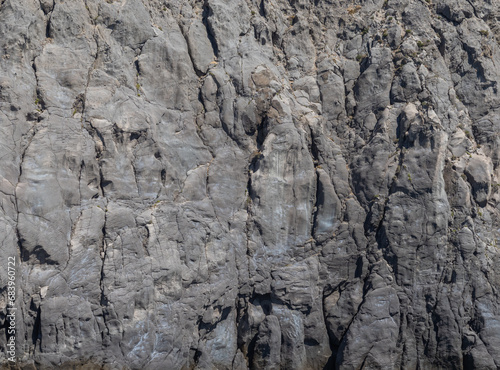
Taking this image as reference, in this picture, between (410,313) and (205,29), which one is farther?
(205,29)

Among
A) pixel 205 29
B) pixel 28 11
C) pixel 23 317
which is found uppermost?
pixel 205 29

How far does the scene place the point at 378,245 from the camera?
60.2ft

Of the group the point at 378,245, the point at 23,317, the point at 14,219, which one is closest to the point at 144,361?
the point at 23,317

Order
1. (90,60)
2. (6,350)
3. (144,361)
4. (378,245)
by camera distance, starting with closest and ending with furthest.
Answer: (6,350), (144,361), (90,60), (378,245)

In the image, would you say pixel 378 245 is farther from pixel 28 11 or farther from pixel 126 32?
pixel 28 11

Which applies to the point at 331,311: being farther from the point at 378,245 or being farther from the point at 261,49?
the point at 261,49

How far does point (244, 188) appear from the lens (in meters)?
18.0

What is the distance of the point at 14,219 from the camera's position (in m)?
14.9

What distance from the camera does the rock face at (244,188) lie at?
15477 mm

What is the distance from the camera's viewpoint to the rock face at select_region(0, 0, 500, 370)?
15.5 m

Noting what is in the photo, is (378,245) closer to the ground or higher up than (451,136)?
closer to the ground

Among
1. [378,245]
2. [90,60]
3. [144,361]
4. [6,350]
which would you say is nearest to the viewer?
[6,350]

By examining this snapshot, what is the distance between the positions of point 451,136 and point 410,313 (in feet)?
22.5

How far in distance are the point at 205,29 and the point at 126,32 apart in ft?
9.99
